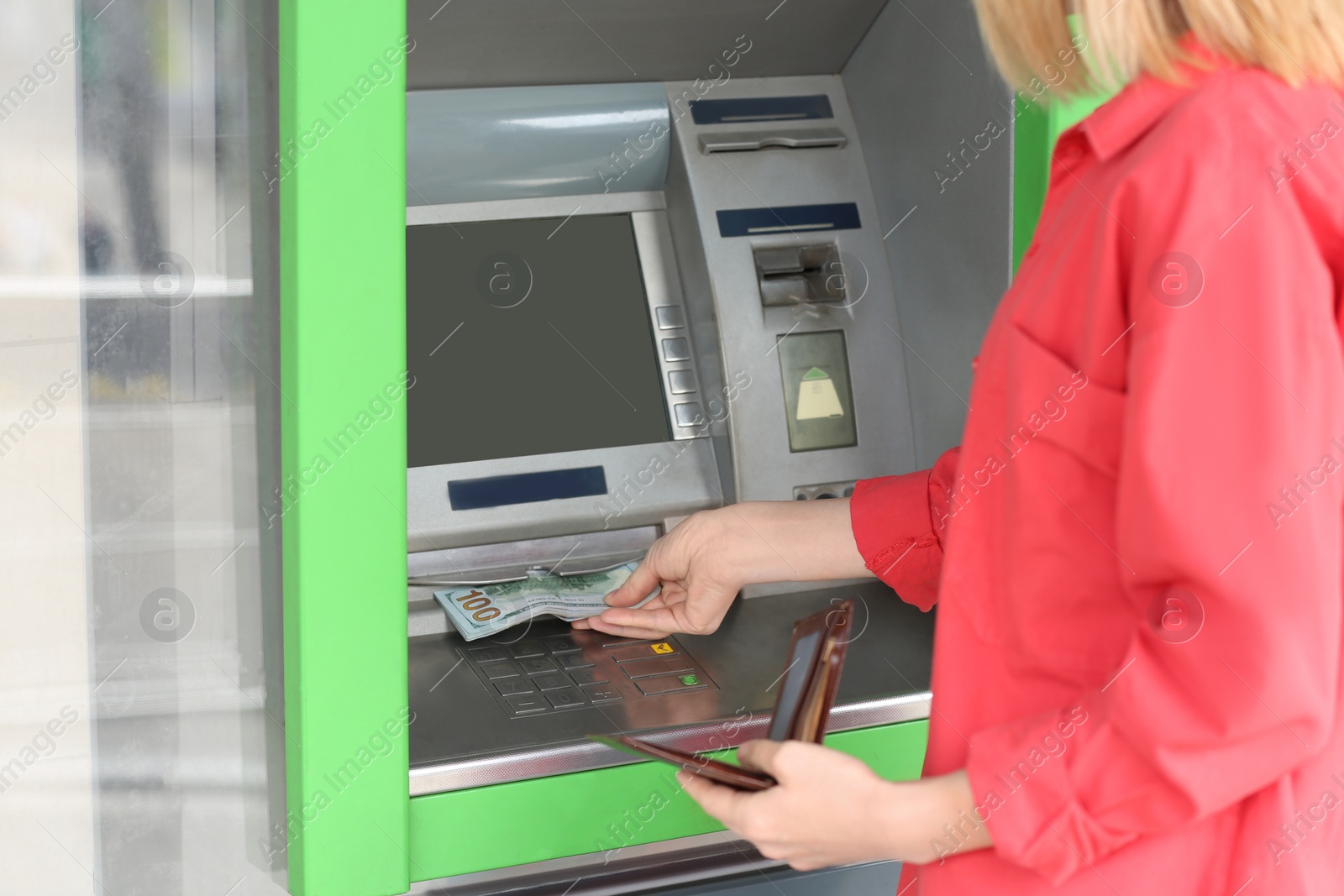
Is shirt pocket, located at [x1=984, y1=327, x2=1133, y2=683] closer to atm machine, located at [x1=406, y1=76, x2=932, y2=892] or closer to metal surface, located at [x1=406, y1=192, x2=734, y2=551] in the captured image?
atm machine, located at [x1=406, y1=76, x2=932, y2=892]

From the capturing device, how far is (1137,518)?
0.83 metres

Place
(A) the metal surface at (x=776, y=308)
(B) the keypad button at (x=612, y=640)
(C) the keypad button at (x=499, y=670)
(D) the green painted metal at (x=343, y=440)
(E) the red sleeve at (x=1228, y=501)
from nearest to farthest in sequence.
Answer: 1. (E) the red sleeve at (x=1228, y=501)
2. (D) the green painted metal at (x=343, y=440)
3. (C) the keypad button at (x=499, y=670)
4. (B) the keypad button at (x=612, y=640)
5. (A) the metal surface at (x=776, y=308)

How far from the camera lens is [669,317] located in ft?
6.50

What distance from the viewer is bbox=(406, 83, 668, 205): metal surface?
6.04ft

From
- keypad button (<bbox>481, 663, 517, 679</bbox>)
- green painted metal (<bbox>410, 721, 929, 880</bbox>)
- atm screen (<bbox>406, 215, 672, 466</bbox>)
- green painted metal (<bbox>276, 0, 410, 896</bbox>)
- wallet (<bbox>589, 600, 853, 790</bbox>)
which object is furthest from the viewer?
atm screen (<bbox>406, 215, 672, 466</bbox>)

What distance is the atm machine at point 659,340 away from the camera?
155 cm

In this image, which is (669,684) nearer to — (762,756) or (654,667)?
(654,667)

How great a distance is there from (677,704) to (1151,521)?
0.82m

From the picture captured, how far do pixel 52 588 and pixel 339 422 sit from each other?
0.35m

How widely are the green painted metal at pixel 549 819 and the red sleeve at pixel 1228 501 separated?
70 cm

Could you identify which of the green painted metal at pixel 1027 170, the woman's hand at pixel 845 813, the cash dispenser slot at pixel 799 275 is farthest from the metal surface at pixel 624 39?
the woman's hand at pixel 845 813

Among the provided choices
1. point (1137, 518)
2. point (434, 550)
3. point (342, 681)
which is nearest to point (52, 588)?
point (342, 681)

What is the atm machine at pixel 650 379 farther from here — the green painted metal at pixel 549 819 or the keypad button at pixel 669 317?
the green painted metal at pixel 549 819

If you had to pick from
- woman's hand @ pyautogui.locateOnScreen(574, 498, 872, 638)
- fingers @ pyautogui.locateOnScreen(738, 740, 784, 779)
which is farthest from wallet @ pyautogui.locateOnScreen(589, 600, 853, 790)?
woman's hand @ pyautogui.locateOnScreen(574, 498, 872, 638)
